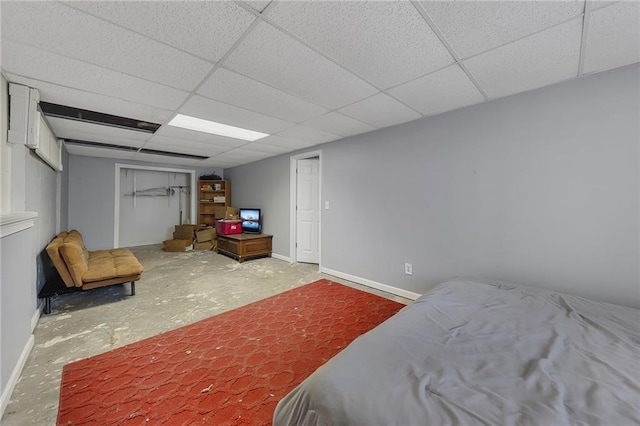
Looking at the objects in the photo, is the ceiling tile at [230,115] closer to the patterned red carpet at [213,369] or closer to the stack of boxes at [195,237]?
the patterned red carpet at [213,369]

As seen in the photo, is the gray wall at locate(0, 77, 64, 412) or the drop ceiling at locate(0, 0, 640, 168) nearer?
the drop ceiling at locate(0, 0, 640, 168)

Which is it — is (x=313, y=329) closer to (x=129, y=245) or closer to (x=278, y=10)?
(x=278, y=10)

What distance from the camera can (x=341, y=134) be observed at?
3.54 meters

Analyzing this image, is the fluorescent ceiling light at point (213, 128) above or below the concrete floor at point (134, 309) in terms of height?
above

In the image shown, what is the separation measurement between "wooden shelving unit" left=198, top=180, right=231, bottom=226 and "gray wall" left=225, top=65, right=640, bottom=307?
4.13 metres

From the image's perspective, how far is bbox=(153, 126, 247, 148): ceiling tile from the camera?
332 cm

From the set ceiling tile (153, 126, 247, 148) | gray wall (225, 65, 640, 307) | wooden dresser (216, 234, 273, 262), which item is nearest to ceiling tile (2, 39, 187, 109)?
ceiling tile (153, 126, 247, 148)

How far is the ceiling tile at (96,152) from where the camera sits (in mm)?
4363

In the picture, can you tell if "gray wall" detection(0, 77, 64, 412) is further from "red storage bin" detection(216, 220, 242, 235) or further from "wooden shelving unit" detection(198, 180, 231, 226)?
"wooden shelving unit" detection(198, 180, 231, 226)

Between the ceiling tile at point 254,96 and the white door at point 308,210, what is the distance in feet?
6.47

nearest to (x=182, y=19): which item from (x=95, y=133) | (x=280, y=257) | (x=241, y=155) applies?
(x=95, y=133)

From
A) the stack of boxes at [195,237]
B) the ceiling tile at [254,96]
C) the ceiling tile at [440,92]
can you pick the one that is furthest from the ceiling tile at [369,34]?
the stack of boxes at [195,237]

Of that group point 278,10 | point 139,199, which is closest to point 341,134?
point 278,10

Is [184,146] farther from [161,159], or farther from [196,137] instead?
[161,159]
